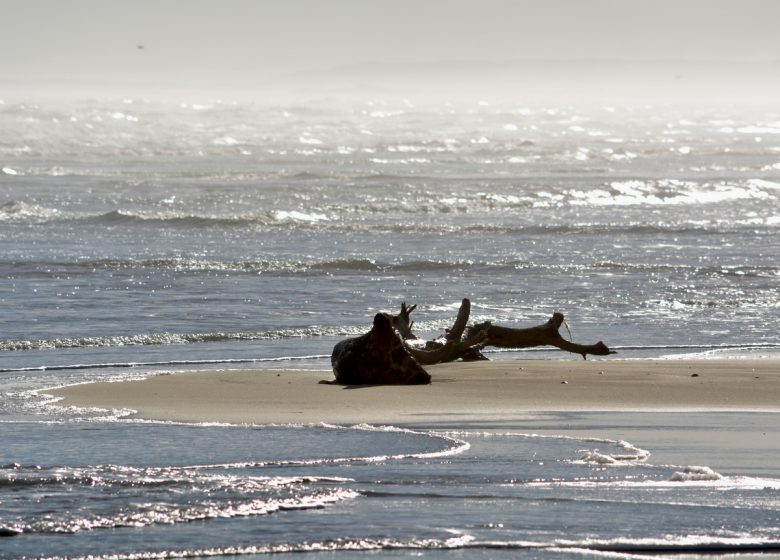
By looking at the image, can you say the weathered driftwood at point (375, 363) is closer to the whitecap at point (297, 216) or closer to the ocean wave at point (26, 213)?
the whitecap at point (297, 216)

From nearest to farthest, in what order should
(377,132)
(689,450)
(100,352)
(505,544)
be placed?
(505,544) < (689,450) < (100,352) < (377,132)

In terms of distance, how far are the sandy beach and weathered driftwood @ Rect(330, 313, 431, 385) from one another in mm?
171

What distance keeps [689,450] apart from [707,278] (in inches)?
483

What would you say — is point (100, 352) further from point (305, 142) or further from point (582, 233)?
point (305, 142)

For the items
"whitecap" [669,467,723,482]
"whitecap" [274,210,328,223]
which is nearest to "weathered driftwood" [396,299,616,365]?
"whitecap" [669,467,723,482]

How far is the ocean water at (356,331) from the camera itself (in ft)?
18.7

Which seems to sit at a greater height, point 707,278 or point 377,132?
point 377,132

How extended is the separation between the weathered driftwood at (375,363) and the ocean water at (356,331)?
1.66 meters

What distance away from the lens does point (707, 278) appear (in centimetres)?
1927

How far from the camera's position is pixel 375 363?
10.4 m

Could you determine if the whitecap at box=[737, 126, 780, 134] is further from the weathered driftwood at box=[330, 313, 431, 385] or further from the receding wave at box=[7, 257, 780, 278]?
the weathered driftwood at box=[330, 313, 431, 385]

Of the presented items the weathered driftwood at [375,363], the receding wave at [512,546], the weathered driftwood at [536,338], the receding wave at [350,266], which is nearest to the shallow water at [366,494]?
the receding wave at [512,546]

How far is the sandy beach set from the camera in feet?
29.3

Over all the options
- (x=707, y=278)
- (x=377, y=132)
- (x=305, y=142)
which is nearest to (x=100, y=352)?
(x=707, y=278)
